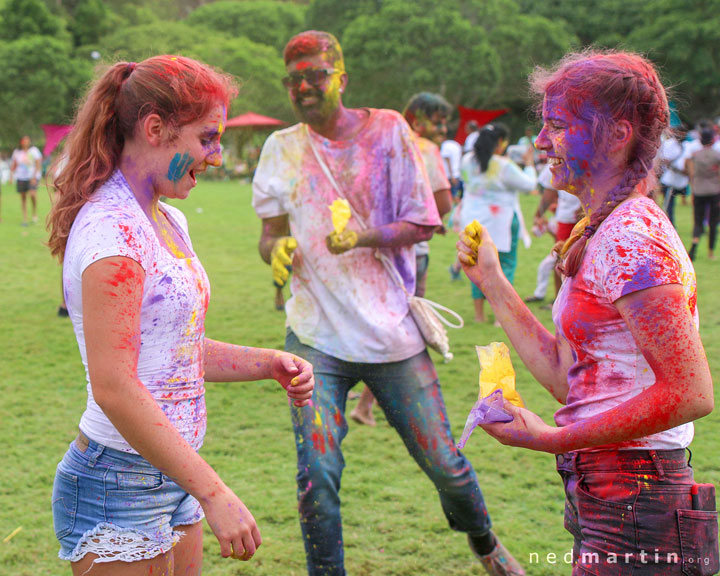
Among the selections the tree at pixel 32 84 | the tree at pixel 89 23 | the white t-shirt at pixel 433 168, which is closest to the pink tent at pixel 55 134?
the white t-shirt at pixel 433 168

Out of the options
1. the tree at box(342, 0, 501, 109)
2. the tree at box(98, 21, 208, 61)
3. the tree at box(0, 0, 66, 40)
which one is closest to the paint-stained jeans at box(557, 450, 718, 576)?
the tree at box(342, 0, 501, 109)

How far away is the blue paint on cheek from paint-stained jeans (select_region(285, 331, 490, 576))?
4.13ft

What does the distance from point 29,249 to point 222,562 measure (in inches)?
443

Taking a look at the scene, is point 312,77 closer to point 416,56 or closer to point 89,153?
point 89,153

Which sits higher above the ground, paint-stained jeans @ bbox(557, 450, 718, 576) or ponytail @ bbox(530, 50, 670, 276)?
ponytail @ bbox(530, 50, 670, 276)

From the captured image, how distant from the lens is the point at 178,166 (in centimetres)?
212

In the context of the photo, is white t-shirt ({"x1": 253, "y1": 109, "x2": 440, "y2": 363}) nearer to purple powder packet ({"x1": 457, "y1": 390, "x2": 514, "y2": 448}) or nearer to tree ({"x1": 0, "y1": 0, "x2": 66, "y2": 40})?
purple powder packet ({"x1": 457, "y1": 390, "x2": 514, "y2": 448})

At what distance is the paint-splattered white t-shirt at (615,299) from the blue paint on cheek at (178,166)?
111 centimetres

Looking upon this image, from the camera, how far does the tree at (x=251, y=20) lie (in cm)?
6031

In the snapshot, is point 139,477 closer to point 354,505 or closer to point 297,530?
point 297,530

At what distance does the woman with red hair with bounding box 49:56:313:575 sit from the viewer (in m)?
1.84

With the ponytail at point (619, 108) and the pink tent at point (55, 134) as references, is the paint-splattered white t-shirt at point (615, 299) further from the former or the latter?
the pink tent at point (55, 134)

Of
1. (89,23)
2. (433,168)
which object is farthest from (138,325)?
(89,23)

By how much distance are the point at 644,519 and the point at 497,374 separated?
532 mm
